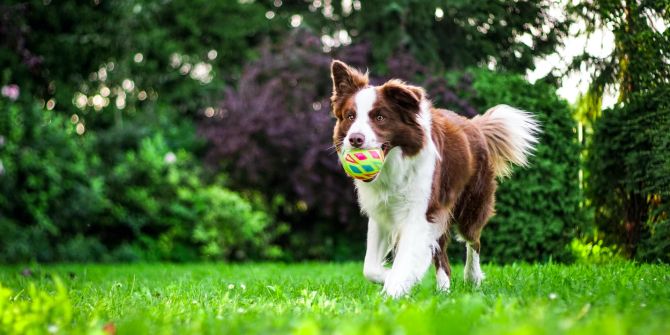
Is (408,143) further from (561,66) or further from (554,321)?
(561,66)

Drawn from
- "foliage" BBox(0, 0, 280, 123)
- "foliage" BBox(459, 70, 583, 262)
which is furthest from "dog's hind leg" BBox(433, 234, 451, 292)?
"foliage" BBox(0, 0, 280, 123)

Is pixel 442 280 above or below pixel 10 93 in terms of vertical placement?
below

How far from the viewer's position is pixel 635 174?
22.1 feet

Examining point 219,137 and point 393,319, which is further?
point 219,137

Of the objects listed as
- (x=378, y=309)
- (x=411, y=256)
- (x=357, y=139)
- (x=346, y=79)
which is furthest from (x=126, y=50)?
(x=378, y=309)

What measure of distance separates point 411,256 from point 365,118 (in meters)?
0.98

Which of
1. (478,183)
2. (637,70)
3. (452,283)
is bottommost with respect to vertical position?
(452,283)

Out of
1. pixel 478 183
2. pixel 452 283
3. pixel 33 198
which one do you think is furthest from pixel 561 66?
pixel 33 198

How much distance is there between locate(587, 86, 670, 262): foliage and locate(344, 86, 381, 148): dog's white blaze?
255 cm

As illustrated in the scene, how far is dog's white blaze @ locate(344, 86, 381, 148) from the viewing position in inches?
183

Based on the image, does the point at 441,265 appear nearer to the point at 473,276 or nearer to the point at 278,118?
the point at 473,276

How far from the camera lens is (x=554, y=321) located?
9.02 feet

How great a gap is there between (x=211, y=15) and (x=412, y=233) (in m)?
11.3

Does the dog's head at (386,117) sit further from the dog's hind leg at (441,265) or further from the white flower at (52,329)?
the white flower at (52,329)
